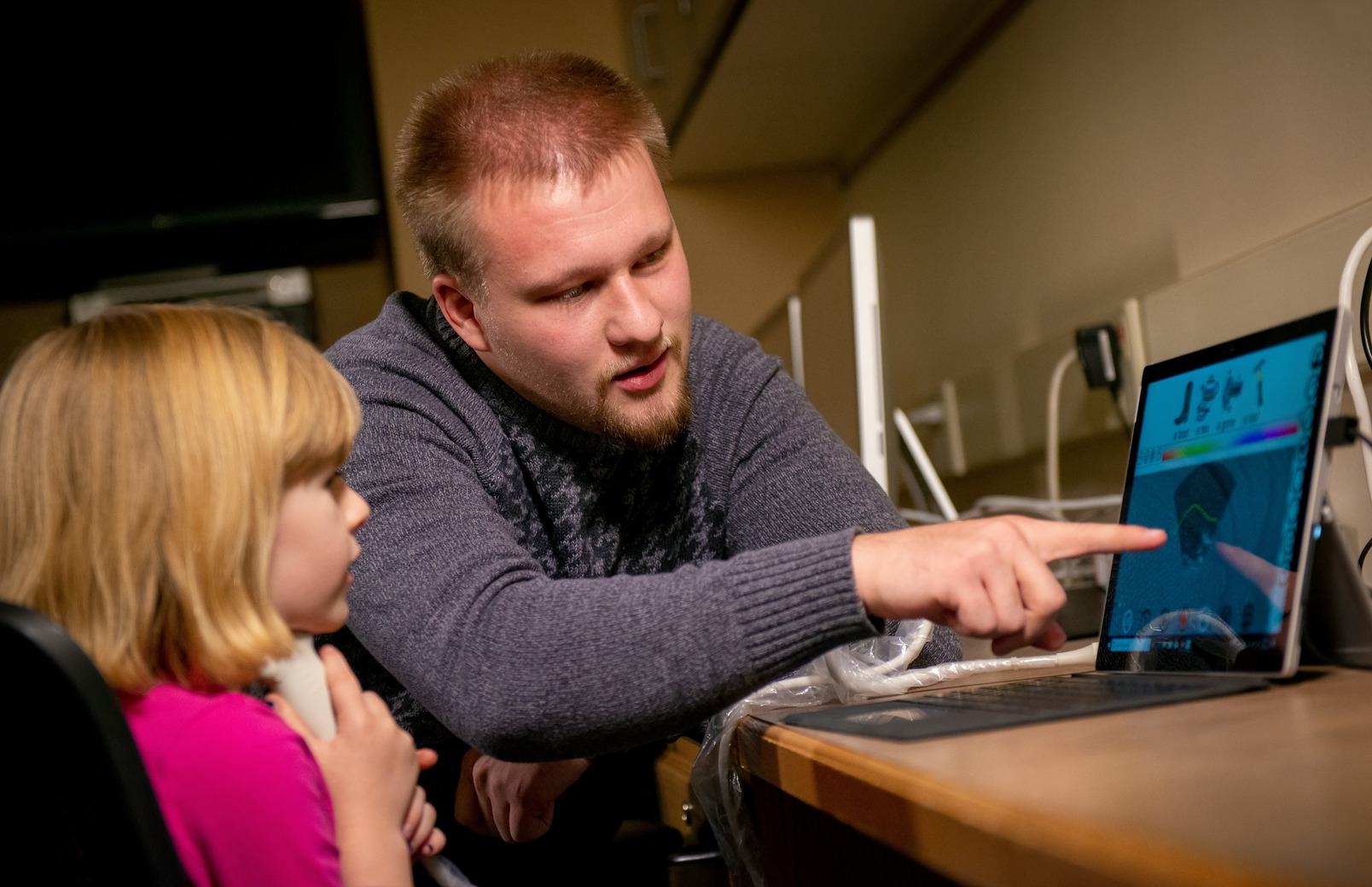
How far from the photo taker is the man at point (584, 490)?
2.28ft

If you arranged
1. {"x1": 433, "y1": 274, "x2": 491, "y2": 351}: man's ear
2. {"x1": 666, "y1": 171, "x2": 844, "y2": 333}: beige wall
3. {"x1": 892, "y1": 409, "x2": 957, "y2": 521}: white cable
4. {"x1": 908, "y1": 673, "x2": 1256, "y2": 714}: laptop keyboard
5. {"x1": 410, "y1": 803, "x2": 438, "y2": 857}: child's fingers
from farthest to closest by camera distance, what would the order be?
{"x1": 666, "y1": 171, "x2": 844, "y2": 333}: beige wall, {"x1": 892, "y1": 409, "x2": 957, "y2": 521}: white cable, {"x1": 433, "y1": 274, "x2": 491, "y2": 351}: man's ear, {"x1": 410, "y1": 803, "x2": 438, "y2": 857}: child's fingers, {"x1": 908, "y1": 673, "x2": 1256, "y2": 714}: laptop keyboard

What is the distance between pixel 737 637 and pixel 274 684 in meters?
0.28

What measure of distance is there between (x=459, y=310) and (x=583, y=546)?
0.93 ft

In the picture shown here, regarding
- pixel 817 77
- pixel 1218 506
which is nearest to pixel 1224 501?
pixel 1218 506

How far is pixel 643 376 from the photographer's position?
1.09m

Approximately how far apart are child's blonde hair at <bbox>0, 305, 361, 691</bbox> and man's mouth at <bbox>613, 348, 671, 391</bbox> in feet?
1.41

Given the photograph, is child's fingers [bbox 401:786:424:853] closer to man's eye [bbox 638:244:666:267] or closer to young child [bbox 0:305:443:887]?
young child [bbox 0:305:443:887]

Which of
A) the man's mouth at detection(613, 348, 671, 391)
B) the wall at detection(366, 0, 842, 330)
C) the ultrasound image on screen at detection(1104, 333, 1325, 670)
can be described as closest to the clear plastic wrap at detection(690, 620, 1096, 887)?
the ultrasound image on screen at detection(1104, 333, 1325, 670)

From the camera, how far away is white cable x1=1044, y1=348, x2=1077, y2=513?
5.10 ft

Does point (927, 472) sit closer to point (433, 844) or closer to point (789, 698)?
point (789, 698)

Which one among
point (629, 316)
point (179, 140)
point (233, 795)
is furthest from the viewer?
point (179, 140)

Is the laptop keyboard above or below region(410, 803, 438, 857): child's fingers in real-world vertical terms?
above

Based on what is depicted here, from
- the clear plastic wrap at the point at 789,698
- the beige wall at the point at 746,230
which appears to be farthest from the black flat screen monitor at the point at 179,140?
the clear plastic wrap at the point at 789,698

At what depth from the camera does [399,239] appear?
274 cm
